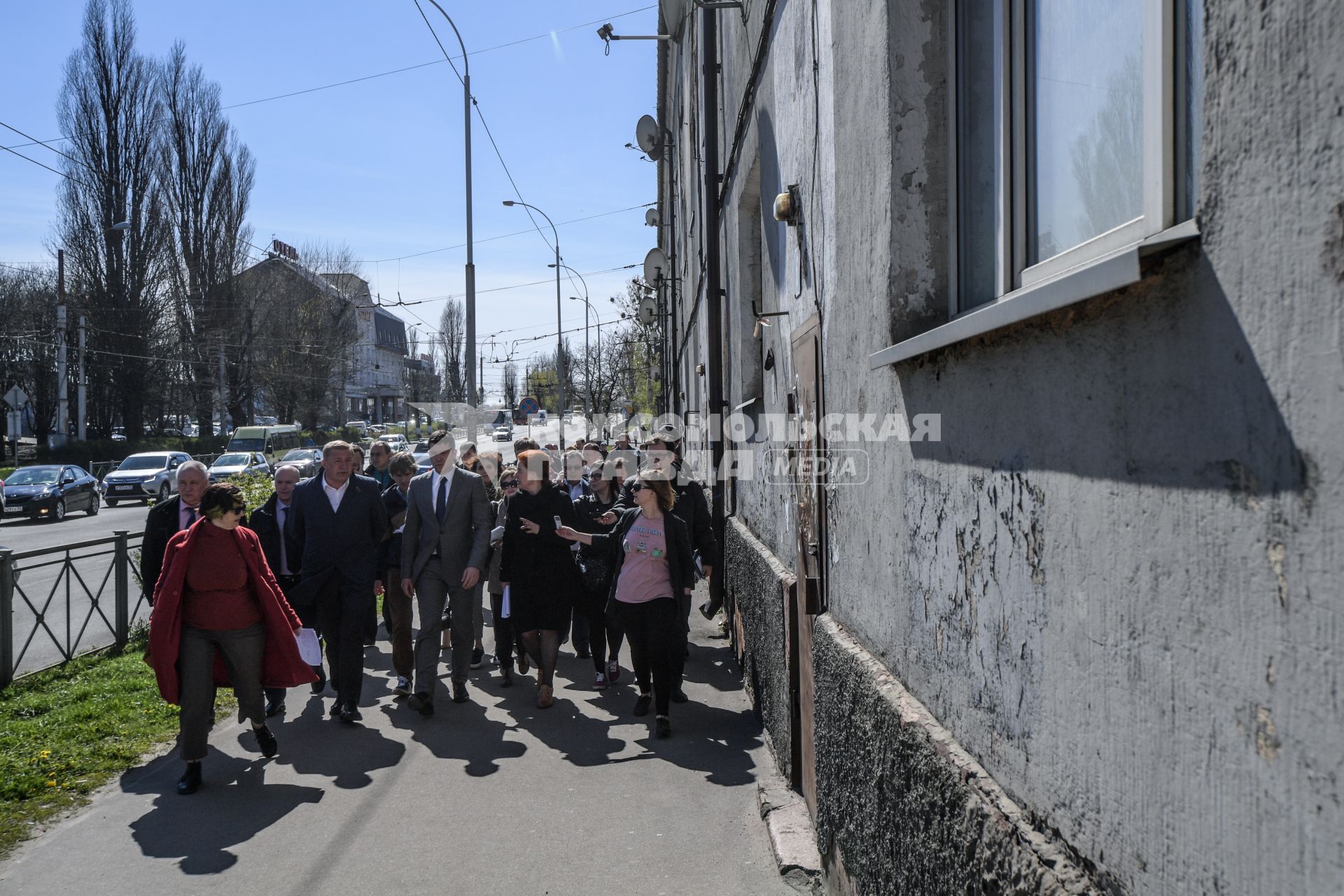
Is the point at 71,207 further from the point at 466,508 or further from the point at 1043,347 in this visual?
the point at 1043,347

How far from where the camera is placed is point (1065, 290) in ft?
5.77

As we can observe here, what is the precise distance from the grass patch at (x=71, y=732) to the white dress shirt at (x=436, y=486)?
85.7 inches

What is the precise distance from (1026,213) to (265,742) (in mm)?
5624

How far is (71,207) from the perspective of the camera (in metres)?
41.9

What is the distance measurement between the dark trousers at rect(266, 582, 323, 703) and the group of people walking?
0.04ft

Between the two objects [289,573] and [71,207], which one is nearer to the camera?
[289,573]

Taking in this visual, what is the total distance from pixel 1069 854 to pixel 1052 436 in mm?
786

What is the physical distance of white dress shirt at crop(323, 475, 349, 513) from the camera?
23.6 feet

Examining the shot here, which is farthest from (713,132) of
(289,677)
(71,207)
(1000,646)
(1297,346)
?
(71,207)

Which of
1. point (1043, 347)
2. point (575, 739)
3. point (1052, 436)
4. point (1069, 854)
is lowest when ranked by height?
point (575, 739)

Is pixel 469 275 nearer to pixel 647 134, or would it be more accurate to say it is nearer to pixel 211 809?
pixel 647 134

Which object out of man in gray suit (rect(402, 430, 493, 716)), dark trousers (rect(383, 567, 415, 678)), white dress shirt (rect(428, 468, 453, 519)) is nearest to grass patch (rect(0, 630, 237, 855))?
dark trousers (rect(383, 567, 415, 678))

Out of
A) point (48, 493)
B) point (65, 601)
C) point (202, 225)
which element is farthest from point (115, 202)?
point (65, 601)

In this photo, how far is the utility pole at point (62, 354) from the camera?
120 feet
